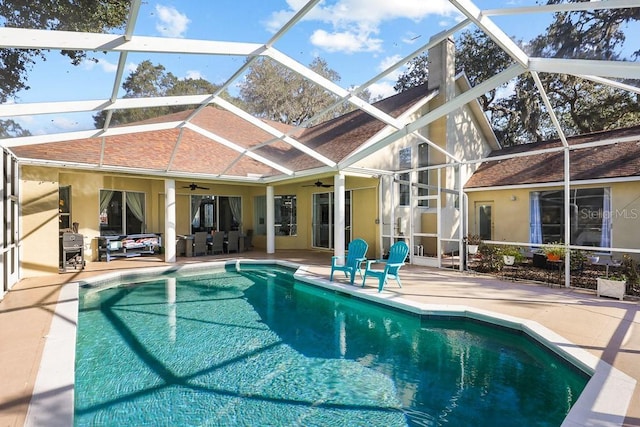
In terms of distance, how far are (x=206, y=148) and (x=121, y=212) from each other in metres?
3.90

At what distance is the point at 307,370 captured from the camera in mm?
4375

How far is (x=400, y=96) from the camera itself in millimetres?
13641

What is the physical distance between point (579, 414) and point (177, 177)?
Result: 11528 millimetres

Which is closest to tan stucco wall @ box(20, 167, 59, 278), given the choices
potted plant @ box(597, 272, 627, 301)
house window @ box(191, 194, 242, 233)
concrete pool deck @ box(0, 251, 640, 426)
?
concrete pool deck @ box(0, 251, 640, 426)

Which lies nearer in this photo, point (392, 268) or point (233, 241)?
point (392, 268)

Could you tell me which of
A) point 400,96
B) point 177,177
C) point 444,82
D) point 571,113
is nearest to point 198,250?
point 177,177

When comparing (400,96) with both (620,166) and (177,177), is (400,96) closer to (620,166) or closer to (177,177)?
(620,166)

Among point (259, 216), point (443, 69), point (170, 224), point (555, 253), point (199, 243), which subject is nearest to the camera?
point (555, 253)

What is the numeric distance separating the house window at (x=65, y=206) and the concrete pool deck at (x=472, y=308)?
2965mm

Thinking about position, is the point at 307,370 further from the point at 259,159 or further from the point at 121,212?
the point at 121,212

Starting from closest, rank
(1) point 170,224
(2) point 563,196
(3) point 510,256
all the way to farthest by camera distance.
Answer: (3) point 510,256
(2) point 563,196
(1) point 170,224

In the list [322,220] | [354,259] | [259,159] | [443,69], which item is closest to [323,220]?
[322,220]

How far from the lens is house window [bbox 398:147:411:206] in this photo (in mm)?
12062

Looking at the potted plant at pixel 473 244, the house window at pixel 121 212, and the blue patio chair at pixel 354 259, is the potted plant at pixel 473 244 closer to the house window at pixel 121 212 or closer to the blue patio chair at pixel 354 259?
the blue patio chair at pixel 354 259
